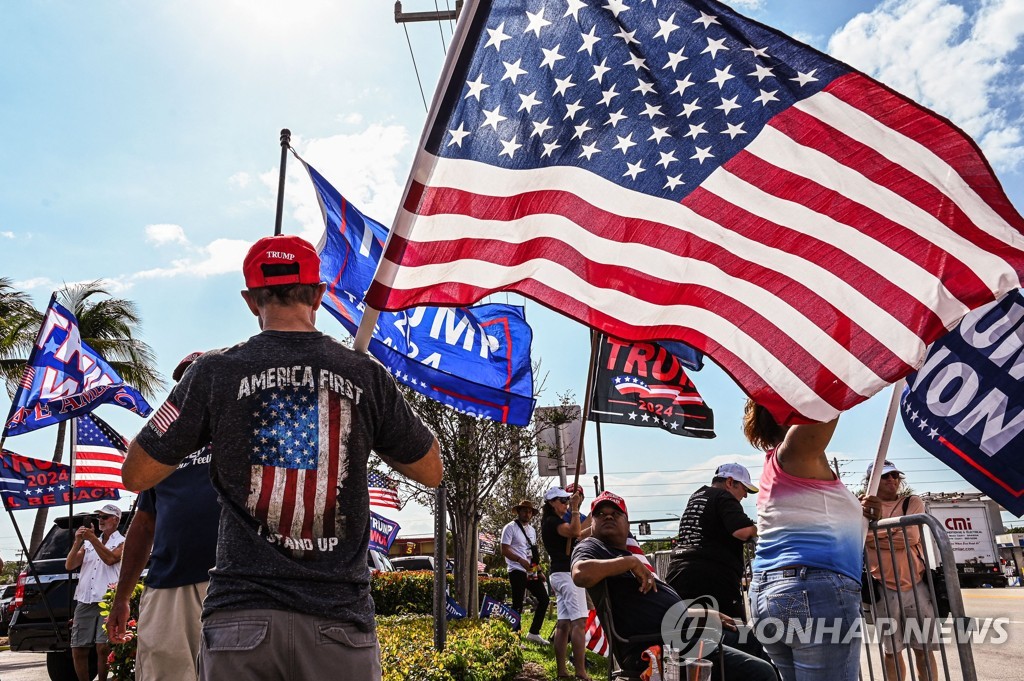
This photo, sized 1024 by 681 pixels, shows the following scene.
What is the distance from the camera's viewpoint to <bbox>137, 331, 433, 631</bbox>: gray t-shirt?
2092 mm

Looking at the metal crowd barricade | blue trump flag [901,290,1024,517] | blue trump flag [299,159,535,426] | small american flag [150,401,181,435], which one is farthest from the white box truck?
small american flag [150,401,181,435]

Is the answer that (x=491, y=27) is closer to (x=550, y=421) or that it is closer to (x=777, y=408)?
(x=777, y=408)

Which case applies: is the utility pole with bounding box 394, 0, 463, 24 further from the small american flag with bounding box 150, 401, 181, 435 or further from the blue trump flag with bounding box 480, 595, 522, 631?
the small american flag with bounding box 150, 401, 181, 435

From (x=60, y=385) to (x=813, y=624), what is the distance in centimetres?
875

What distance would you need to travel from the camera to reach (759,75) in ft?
10.7


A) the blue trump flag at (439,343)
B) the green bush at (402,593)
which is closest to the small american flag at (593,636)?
the blue trump flag at (439,343)

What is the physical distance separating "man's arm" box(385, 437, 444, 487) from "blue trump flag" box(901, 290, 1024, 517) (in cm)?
441

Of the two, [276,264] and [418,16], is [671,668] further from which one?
[418,16]

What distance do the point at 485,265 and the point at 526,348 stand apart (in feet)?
8.19

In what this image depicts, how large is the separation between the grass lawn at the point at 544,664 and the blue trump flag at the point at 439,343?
14.3 feet

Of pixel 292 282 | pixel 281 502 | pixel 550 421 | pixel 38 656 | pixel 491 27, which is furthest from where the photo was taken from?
pixel 550 421

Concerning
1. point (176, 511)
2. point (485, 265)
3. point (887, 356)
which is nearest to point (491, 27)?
point (485, 265)

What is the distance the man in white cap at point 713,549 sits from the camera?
579 cm

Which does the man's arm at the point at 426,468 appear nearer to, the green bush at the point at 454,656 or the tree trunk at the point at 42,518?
the green bush at the point at 454,656
